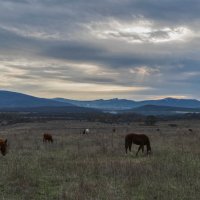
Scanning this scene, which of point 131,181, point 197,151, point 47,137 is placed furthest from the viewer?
point 47,137

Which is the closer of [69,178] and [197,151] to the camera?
[69,178]

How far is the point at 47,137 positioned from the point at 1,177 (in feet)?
58.8

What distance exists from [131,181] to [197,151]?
9368 millimetres

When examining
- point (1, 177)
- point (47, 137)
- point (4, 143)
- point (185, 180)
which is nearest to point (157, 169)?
point (185, 180)

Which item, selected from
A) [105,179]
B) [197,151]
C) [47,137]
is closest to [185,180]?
[105,179]

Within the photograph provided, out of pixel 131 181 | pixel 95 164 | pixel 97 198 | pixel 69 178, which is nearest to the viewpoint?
pixel 97 198

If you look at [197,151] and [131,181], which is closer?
[131,181]

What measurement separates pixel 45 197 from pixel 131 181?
3276 millimetres

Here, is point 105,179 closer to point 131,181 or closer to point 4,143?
point 131,181

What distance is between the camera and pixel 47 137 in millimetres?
32281

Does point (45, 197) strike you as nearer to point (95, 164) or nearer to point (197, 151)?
point (95, 164)

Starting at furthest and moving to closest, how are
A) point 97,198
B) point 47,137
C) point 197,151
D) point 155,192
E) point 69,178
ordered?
point 47,137
point 197,151
point 69,178
point 155,192
point 97,198

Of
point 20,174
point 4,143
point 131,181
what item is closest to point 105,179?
point 131,181

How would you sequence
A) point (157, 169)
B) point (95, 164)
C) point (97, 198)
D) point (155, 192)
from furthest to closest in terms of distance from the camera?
point (95, 164)
point (157, 169)
point (155, 192)
point (97, 198)
